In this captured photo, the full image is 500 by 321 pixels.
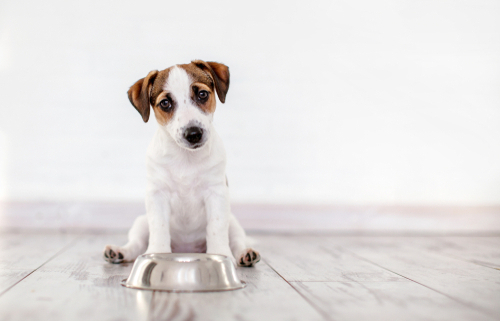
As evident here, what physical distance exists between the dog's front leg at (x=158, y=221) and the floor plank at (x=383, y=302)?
0.68 m

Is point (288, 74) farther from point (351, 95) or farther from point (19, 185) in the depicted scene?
point (19, 185)

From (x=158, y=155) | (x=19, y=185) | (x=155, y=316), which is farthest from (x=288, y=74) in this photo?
(x=155, y=316)

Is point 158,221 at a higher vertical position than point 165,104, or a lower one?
lower

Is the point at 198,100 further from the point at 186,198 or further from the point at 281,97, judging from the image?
the point at 281,97

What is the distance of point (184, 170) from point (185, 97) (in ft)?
1.18

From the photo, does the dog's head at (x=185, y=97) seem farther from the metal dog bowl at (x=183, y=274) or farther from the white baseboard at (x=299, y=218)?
the white baseboard at (x=299, y=218)

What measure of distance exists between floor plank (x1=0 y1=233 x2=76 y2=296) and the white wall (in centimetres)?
62

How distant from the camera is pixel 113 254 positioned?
2.31m

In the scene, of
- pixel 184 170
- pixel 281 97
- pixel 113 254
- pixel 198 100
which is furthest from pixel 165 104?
pixel 281 97

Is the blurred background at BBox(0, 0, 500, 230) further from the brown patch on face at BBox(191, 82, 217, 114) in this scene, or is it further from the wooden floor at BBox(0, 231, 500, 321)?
the brown patch on face at BBox(191, 82, 217, 114)

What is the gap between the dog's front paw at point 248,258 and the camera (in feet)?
7.37

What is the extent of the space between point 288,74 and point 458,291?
2.77 m

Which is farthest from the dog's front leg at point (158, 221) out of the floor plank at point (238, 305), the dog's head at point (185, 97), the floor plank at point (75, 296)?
the floor plank at point (238, 305)

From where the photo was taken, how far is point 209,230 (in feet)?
7.41
